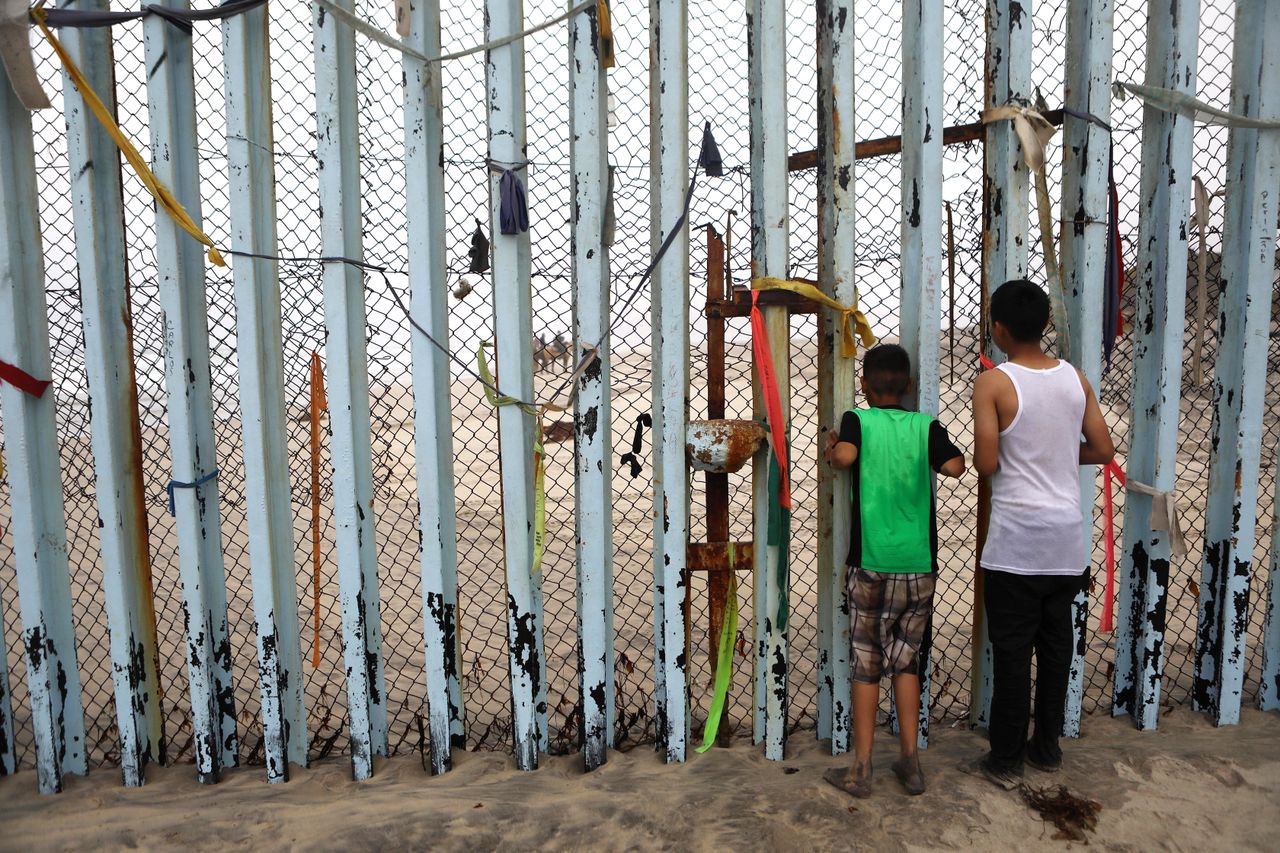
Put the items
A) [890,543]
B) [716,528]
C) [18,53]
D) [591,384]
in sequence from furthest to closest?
[716,528], [591,384], [890,543], [18,53]

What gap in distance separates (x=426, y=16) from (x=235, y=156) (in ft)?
2.38

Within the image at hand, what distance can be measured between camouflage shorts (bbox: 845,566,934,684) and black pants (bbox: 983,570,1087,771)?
22cm

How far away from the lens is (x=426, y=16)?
8.73ft

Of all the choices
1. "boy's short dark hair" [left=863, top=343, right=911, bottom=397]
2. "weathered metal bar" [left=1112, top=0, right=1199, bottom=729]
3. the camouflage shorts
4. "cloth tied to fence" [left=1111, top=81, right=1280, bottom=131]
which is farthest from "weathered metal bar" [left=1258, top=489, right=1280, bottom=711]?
"boy's short dark hair" [left=863, top=343, right=911, bottom=397]

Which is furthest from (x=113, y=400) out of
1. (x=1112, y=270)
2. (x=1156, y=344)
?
(x=1156, y=344)

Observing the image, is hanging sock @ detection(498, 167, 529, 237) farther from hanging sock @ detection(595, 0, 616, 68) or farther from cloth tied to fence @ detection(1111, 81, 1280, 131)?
cloth tied to fence @ detection(1111, 81, 1280, 131)

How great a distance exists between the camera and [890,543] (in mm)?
2631

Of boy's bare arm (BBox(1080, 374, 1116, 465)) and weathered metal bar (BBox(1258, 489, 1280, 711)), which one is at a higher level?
boy's bare arm (BBox(1080, 374, 1116, 465))

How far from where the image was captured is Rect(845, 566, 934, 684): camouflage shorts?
2.66 m

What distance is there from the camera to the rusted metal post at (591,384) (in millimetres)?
2662

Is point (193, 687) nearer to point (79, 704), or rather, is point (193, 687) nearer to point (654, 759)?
point (79, 704)

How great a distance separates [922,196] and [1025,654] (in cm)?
147

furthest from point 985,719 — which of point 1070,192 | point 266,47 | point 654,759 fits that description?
point 266,47

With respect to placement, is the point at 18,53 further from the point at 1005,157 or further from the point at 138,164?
the point at 1005,157
